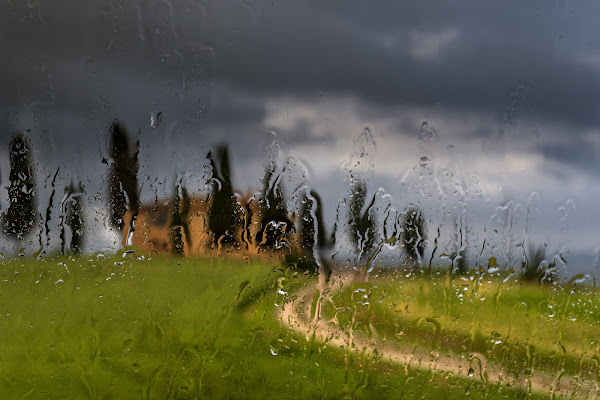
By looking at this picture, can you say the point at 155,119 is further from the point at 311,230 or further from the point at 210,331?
the point at 210,331

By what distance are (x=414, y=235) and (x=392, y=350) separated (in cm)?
78

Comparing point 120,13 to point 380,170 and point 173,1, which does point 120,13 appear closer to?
point 173,1

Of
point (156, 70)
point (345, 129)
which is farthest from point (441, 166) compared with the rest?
point (156, 70)

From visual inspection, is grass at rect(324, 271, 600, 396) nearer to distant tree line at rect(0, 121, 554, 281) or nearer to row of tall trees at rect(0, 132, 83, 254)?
distant tree line at rect(0, 121, 554, 281)

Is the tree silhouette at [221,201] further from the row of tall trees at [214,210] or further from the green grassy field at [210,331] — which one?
the green grassy field at [210,331]

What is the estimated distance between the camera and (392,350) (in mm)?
3850

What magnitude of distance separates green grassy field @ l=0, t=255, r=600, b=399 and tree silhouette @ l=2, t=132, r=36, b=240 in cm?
22

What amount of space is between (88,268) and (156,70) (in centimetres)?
134

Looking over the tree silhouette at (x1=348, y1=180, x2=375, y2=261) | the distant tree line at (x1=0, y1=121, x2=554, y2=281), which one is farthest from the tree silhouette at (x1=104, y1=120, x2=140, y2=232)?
the tree silhouette at (x1=348, y1=180, x2=375, y2=261)

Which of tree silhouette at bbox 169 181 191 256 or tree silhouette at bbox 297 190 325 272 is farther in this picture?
tree silhouette at bbox 297 190 325 272

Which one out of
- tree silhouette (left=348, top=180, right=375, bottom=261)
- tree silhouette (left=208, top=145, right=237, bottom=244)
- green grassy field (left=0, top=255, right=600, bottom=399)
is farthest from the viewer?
tree silhouette (left=348, top=180, right=375, bottom=261)

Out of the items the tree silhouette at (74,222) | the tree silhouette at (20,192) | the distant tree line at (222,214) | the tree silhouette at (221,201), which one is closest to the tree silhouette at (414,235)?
the distant tree line at (222,214)

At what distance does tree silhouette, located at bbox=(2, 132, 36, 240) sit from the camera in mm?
3600

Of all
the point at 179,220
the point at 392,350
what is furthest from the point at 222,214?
→ the point at 392,350
